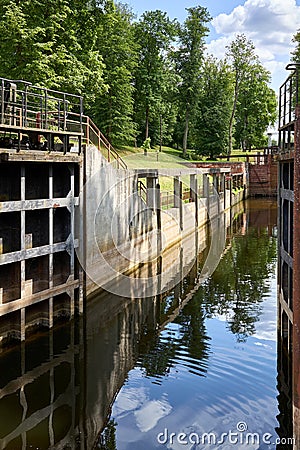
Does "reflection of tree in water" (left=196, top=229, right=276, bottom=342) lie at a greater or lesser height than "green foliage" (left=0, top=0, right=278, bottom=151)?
lesser

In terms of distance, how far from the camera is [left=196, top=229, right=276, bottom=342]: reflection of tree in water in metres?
18.5

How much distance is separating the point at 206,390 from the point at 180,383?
0.74 m

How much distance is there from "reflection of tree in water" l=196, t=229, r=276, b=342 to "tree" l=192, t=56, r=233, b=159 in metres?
37.7

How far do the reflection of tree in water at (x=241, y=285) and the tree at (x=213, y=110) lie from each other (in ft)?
124

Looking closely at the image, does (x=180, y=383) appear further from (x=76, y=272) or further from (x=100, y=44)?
(x=100, y=44)

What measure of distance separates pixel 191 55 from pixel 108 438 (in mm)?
59693

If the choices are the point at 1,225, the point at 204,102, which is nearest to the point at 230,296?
the point at 1,225

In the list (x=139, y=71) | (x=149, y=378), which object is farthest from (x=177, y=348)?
(x=139, y=71)

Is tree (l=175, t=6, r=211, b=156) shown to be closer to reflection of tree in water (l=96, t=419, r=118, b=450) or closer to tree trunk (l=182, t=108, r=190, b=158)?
tree trunk (l=182, t=108, r=190, b=158)

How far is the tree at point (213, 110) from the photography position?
69562 mm

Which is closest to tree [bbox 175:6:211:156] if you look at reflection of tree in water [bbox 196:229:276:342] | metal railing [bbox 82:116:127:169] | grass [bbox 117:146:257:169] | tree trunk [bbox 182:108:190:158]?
tree trunk [bbox 182:108:190:158]

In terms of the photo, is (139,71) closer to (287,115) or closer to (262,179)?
(262,179)

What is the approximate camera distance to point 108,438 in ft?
35.6

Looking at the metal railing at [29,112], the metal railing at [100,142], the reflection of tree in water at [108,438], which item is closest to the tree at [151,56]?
the metal railing at [100,142]
